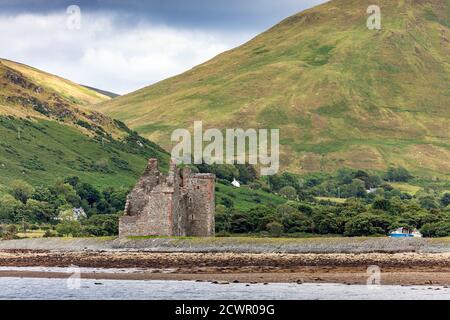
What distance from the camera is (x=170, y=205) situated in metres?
93.1

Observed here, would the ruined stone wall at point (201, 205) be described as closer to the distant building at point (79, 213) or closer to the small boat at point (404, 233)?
the small boat at point (404, 233)

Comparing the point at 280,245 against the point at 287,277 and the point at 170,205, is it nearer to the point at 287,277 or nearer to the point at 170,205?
the point at 170,205

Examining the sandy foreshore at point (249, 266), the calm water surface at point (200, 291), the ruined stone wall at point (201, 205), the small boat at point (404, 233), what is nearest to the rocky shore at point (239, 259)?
the sandy foreshore at point (249, 266)

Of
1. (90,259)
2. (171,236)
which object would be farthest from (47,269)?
(171,236)

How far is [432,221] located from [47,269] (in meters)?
54.6

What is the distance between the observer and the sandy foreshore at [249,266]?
6733cm

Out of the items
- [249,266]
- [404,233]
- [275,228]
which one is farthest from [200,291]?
Result: [275,228]

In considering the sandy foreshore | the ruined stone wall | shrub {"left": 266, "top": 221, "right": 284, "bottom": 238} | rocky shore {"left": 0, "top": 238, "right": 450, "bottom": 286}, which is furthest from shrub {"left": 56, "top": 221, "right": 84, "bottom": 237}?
the sandy foreshore

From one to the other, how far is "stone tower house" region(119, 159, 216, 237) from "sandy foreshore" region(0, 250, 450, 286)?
3.53 meters

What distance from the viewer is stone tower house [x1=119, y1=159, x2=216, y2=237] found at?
93625mm

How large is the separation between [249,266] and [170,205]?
1762 centimetres

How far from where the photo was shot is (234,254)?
91.1 metres
